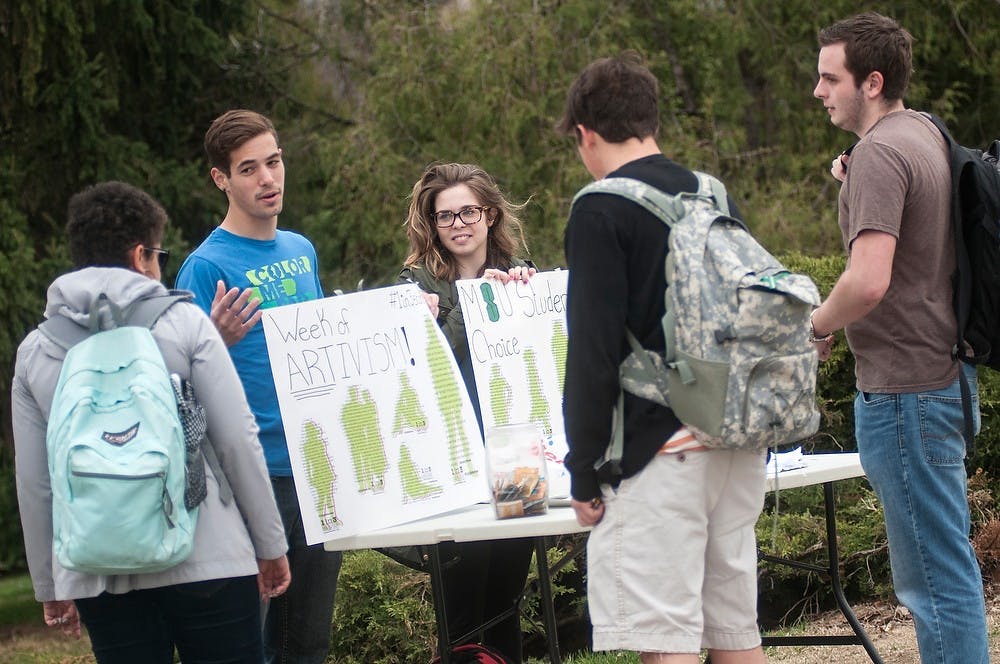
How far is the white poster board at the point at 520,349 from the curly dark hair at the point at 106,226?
1181 millimetres

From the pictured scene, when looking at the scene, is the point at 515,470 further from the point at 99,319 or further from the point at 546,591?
the point at 99,319

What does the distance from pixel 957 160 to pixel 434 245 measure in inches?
68.0

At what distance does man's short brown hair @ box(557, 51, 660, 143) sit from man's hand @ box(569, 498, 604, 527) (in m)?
0.83

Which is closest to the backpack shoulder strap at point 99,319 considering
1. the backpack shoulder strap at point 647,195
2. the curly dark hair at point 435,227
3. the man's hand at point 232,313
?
the man's hand at point 232,313

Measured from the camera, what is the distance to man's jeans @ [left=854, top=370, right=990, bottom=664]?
3145 mm

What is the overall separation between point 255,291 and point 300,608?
0.97 meters

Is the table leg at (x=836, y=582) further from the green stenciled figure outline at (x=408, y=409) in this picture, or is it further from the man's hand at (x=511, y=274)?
the green stenciled figure outline at (x=408, y=409)

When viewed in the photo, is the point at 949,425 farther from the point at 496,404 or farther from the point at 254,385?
the point at 254,385

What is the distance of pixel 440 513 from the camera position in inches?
138

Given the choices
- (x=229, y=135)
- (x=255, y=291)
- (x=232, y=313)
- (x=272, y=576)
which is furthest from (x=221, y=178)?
(x=272, y=576)

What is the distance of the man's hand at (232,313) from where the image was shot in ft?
10.6

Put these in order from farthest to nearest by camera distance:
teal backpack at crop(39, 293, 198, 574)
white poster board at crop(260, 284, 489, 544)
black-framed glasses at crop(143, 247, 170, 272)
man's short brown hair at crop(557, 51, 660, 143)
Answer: white poster board at crop(260, 284, 489, 544) → black-framed glasses at crop(143, 247, 170, 272) → man's short brown hair at crop(557, 51, 660, 143) → teal backpack at crop(39, 293, 198, 574)

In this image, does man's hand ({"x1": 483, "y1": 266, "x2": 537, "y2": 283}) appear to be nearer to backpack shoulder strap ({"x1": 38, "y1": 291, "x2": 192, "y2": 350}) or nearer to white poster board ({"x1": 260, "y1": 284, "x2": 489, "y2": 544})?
white poster board ({"x1": 260, "y1": 284, "x2": 489, "y2": 544})

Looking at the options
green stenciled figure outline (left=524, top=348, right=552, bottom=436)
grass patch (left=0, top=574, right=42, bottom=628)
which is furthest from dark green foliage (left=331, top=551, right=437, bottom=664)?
grass patch (left=0, top=574, right=42, bottom=628)
